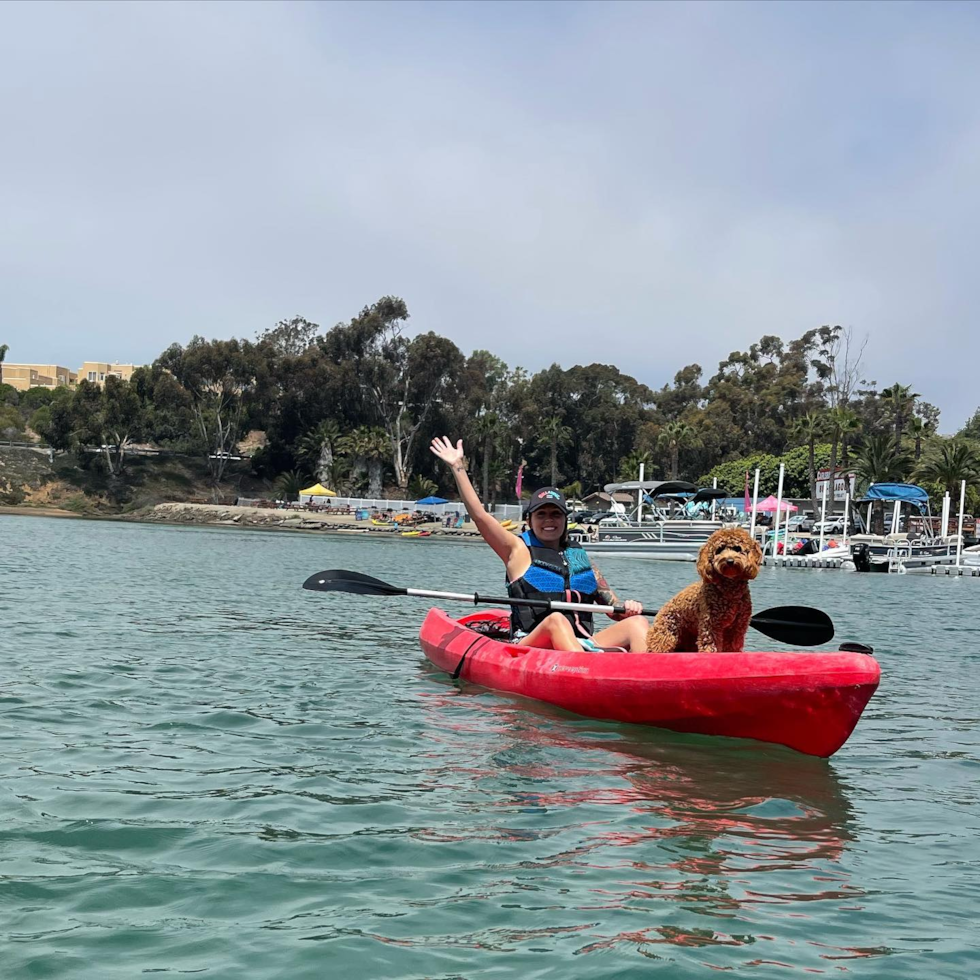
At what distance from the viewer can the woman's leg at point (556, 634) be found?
8188mm

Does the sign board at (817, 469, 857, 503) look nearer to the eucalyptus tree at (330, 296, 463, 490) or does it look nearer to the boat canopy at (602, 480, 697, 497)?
the boat canopy at (602, 480, 697, 497)

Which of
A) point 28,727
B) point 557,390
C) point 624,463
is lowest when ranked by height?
point 28,727

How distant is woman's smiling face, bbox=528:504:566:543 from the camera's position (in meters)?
8.51

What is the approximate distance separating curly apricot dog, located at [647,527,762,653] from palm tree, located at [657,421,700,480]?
64695 millimetres

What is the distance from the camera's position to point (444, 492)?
79.6 metres

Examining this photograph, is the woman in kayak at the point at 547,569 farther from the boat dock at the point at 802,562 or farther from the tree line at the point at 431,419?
the tree line at the point at 431,419

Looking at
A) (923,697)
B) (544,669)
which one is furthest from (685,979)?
(923,697)

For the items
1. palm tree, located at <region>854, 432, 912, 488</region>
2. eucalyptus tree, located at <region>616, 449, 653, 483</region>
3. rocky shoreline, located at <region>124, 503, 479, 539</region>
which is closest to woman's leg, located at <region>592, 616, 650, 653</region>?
rocky shoreline, located at <region>124, 503, 479, 539</region>

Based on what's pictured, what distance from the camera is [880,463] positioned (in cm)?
5881

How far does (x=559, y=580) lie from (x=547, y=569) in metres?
0.14

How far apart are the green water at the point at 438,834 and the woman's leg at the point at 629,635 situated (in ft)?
2.56

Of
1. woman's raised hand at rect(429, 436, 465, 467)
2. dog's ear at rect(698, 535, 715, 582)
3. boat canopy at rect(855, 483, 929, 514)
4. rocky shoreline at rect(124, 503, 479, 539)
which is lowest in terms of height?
rocky shoreline at rect(124, 503, 479, 539)

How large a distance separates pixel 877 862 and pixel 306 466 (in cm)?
7178

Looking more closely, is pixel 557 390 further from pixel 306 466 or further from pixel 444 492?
pixel 306 466
